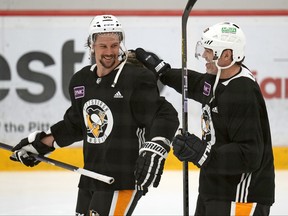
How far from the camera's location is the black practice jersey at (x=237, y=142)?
224 cm

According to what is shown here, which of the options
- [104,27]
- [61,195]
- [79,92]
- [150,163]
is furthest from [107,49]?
[61,195]

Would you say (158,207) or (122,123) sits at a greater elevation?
(122,123)

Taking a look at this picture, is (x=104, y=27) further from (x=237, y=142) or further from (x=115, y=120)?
(x=237, y=142)

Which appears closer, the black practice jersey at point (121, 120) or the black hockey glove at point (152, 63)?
the black practice jersey at point (121, 120)

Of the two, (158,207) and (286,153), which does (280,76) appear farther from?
(158,207)

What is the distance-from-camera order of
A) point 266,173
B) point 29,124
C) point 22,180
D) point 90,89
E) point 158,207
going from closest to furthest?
point 266,173
point 90,89
point 158,207
point 22,180
point 29,124

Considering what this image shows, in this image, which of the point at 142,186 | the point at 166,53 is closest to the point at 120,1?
the point at 166,53

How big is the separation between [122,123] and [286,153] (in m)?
2.24

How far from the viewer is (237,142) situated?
227cm

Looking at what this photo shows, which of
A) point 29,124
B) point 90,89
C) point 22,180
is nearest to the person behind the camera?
point 90,89

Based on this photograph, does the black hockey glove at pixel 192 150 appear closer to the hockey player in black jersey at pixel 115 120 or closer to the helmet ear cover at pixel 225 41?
the hockey player in black jersey at pixel 115 120

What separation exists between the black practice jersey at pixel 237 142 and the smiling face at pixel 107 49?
0.33m

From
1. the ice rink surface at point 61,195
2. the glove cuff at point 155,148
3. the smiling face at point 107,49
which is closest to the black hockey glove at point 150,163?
the glove cuff at point 155,148

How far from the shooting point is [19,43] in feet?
15.5
